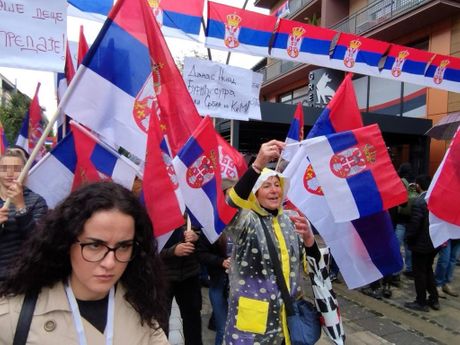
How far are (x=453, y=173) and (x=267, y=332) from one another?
2491 millimetres

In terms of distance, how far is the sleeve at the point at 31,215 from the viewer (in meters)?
2.49

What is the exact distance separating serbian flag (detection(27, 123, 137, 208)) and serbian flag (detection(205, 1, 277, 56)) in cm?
413

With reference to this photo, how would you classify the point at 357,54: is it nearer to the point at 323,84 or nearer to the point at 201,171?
the point at 201,171

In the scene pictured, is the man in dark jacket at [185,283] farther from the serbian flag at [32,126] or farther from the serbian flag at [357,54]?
the serbian flag at [357,54]

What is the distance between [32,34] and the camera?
3.22 meters

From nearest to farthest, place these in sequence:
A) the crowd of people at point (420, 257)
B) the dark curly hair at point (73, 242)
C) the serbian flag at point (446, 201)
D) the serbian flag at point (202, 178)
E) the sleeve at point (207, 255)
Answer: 1. the dark curly hair at point (73, 242)
2. the serbian flag at point (202, 178)
3. the sleeve at point (207, 255)
4. the serbian flag at point (446, 201)
5. the crowd of people at point (420, 257)

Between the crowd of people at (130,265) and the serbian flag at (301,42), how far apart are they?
139 inches

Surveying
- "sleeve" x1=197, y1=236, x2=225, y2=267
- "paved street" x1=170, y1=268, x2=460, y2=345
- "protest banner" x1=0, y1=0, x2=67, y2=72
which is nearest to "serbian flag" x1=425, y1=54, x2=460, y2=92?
"paved street" x1=170, y1=268, x2=460, y2=345

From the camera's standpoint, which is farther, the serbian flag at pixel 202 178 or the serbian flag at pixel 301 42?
the serbian flag at pixel 301 42

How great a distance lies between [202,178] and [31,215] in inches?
46.1

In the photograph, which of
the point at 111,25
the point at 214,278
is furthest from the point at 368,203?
the point at 111,25

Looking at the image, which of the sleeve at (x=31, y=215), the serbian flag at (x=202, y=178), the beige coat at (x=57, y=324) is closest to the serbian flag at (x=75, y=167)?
the sleeve at (x=31, y=215)

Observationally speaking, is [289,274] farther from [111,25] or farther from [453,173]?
[453,173]

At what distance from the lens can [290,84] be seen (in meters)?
22.0
